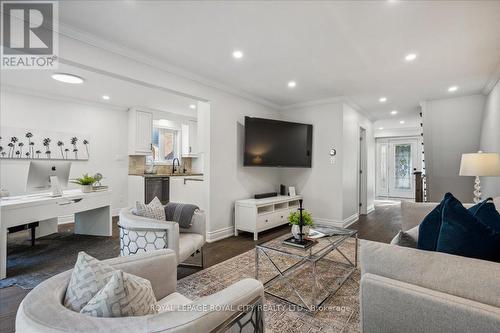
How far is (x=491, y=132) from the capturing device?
3719mm

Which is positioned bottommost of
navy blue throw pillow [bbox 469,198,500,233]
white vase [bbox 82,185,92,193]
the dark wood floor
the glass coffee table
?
the dark wood floor

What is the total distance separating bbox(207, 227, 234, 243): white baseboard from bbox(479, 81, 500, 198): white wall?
3.95 metres

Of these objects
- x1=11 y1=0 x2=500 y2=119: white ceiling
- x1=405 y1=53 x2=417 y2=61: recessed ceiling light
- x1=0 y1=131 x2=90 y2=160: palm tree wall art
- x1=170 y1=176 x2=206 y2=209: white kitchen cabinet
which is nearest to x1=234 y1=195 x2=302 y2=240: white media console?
x1=170 y1=176 x2=206 y2=209: white kitchen cabinet

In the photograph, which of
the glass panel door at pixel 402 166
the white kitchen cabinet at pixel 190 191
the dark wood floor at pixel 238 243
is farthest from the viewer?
the glass panel door at pixel 402 166

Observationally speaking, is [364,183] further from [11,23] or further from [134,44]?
[11,23]

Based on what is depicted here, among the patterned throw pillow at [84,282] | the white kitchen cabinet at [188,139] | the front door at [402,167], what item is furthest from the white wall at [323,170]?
the front door at [402,167]

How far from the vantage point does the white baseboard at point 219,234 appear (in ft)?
Result: 12.5

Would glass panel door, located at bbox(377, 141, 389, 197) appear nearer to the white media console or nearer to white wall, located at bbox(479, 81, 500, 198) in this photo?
white wall, located at bbox(479, 81, 500, 198)

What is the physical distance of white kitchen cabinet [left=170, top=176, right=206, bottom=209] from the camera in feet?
13.6

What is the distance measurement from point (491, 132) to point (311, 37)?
3.42m

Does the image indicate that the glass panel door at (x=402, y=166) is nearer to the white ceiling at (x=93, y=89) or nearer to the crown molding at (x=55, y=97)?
the white ceiling at (x=93, y=89)

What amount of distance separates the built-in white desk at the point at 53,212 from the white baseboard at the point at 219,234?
1.70 m

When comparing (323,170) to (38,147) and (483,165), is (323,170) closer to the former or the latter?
(483,165)

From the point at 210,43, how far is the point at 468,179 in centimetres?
516
